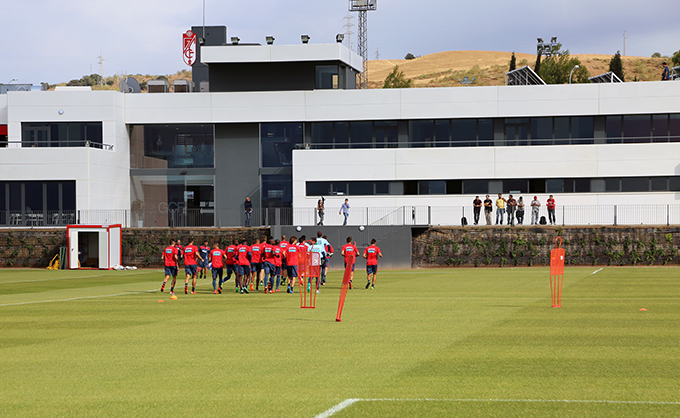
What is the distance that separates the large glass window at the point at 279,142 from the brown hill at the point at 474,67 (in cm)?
7331

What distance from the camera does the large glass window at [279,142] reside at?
5325 cm

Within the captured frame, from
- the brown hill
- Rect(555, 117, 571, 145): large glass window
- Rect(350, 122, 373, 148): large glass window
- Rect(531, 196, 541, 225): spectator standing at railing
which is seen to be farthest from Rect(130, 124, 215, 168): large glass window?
the brown hill

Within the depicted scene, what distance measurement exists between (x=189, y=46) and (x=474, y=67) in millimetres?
95391

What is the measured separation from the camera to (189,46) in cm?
5962

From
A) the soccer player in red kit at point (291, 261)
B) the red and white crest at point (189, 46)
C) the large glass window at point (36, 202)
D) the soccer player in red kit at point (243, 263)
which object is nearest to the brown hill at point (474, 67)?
the red and white crest at point (189, 46)

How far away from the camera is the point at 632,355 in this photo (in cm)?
1139

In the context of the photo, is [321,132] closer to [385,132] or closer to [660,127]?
[385,132]

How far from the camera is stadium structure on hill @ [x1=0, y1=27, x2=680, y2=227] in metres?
49.2

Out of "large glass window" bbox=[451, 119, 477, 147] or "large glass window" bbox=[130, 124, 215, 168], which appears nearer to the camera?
"large glass window" bbox=[451, 119, 477, 147]

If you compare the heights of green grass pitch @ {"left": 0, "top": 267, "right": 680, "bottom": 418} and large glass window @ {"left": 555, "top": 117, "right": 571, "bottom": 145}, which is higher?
large glass window @ {"left": 555, "top": 117, "right": 571, "bottom": 145}

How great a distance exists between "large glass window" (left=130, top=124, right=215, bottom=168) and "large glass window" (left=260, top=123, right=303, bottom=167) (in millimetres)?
3775

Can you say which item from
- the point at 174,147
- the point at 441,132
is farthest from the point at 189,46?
the point at 441,132

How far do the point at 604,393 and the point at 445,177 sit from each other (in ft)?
141

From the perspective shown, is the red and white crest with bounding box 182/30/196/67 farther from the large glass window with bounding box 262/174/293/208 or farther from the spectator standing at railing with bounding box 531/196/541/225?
the spectator standing at railing with bounding box 531/196/541/225
